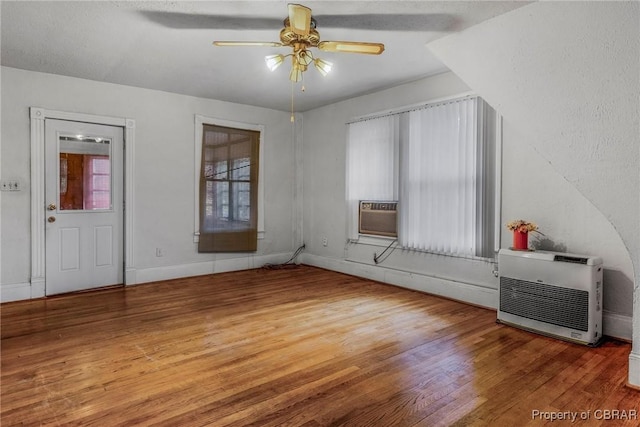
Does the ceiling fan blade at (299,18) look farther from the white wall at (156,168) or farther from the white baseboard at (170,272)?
the white baseboard at (170,272)

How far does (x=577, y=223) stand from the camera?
130 inches

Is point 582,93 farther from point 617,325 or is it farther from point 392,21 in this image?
point 617,325

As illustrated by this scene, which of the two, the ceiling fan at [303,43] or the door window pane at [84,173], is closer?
the ceiling fan at [303,43]

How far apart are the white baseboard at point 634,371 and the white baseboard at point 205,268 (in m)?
4.92

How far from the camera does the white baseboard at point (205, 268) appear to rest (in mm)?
5127

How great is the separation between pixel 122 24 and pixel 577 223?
4.37 metres

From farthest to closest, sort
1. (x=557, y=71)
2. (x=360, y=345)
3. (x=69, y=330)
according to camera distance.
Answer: (x=69, y=330) < (x=360, y=345) < (x=557, y=71)

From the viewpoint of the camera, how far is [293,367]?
2.55m

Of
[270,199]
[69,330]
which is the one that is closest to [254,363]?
[69,330]

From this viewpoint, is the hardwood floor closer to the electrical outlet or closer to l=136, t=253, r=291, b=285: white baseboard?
l=136, t=253, r=291, b=285: white baseboard

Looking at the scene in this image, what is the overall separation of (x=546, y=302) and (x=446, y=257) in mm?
1361

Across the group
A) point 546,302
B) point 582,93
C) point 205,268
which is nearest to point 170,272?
point 205,268

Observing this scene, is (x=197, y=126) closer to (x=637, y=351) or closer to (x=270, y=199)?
(x=270, y=199)

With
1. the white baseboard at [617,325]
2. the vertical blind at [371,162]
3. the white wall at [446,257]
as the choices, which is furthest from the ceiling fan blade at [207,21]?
the white baseboard at [617,325]
